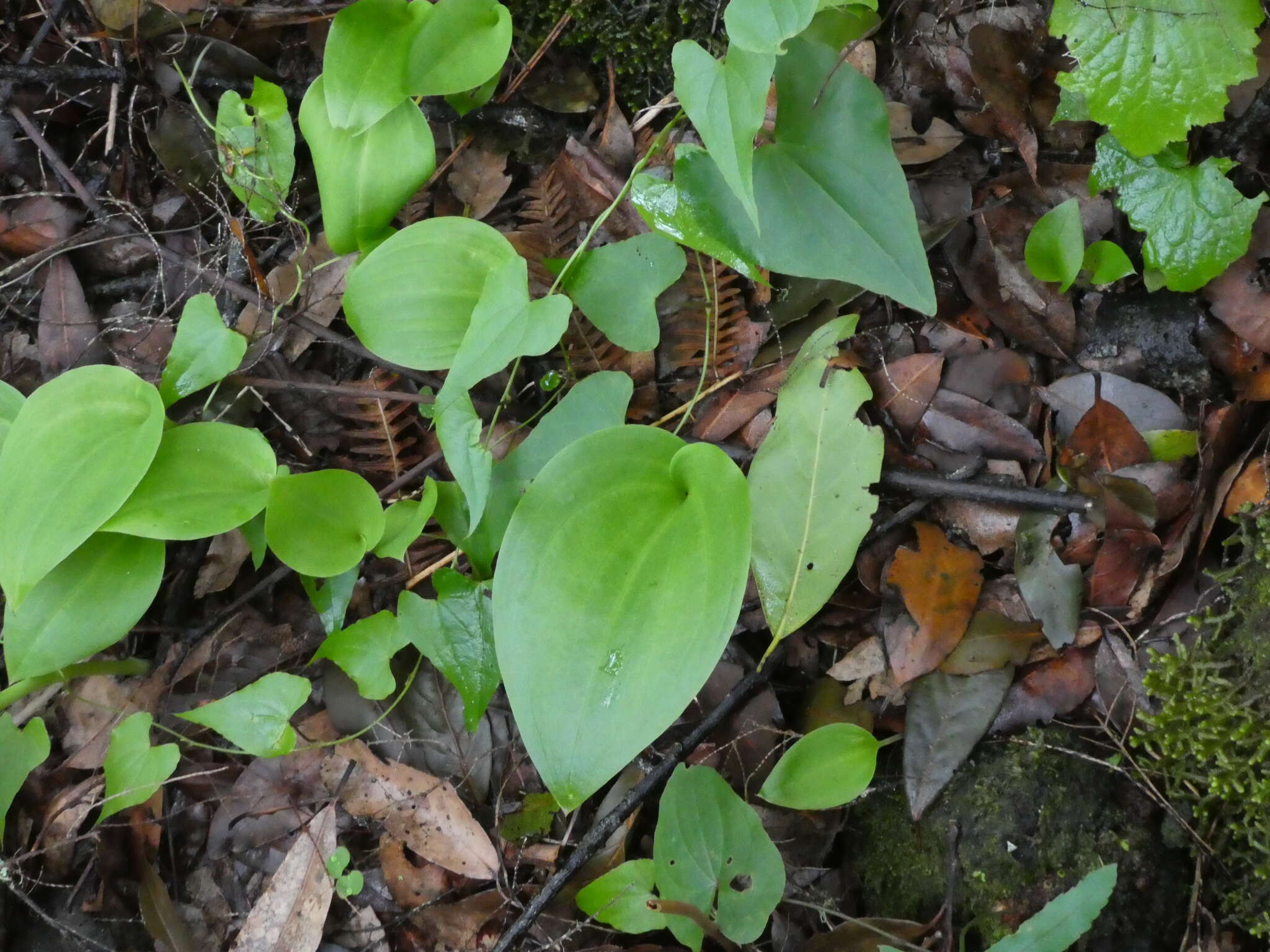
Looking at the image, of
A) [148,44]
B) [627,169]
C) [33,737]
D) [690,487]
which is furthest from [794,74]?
[33,737]

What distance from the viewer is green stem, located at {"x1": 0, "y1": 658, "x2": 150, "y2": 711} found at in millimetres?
1307

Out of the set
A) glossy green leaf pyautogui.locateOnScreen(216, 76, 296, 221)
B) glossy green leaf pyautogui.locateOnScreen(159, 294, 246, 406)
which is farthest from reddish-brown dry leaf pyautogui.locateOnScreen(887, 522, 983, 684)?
glossy green leaf pyautogui.locateOnScreen(216, 76, 296, 221)

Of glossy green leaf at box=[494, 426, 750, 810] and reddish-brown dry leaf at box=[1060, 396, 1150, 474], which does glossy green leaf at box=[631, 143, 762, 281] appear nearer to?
glossy green leaf at box=[494, 426, 750, 810]

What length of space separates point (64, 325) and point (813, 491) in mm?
1369

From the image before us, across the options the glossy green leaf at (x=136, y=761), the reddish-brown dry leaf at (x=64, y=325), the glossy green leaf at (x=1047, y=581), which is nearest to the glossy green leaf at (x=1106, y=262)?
the glossy green leaf at (x=1047, y=581)

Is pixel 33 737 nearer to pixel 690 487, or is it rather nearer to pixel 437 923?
pixel 437 923

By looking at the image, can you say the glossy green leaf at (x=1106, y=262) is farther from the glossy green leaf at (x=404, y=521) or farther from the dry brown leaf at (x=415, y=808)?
the dry brown leaf at (x=415, y=808)

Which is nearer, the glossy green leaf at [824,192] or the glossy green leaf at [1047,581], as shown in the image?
the glossy green leaf at [824,192]

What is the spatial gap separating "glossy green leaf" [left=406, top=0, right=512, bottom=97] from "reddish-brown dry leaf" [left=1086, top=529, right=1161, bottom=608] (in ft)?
3.70

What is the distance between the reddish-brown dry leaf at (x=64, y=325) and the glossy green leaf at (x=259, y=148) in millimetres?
379

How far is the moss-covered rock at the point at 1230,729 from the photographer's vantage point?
1.03 m

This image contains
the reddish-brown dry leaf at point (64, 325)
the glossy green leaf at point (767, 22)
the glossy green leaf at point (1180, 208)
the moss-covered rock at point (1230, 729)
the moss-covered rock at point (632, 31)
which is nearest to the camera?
the glossy green leaf at point (767, 22)

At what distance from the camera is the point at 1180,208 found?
3.81ft

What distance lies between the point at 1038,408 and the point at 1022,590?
10.9 inches
